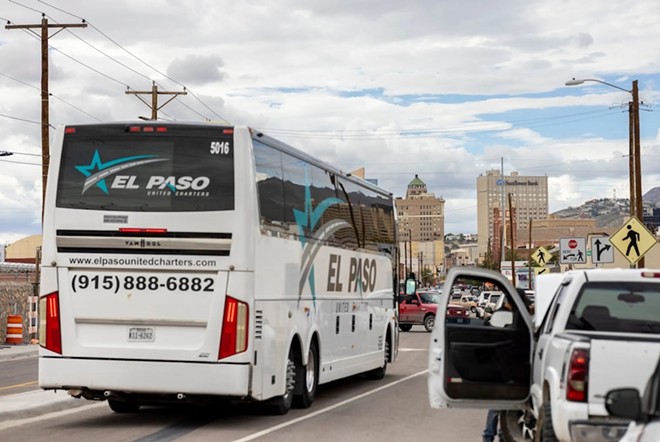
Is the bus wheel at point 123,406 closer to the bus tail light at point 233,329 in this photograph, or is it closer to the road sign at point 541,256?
the bus tail light at point 233,329

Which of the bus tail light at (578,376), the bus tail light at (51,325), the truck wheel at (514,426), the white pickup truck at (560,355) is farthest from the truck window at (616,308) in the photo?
the bus tail light at (51,325)

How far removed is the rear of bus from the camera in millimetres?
13539

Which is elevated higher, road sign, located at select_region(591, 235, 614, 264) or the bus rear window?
the bus rear window

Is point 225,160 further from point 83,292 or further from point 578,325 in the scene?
point 578,325

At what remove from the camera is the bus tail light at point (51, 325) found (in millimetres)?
13820

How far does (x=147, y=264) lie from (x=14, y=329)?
24.6 m

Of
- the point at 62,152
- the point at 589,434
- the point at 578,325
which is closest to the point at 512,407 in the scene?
the point at 578,325

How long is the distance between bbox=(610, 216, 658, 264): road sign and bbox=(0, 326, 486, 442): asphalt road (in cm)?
1008

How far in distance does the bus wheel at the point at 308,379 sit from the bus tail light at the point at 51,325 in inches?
152

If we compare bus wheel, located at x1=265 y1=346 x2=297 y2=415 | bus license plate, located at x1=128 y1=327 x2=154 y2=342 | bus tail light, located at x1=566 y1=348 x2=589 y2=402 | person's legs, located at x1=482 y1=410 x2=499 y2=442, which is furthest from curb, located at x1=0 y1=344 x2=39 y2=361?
bus tail light, located at x1=566 y1=348 x2=589 y2=402

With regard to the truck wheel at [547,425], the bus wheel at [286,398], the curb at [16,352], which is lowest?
the curb at [16,352]

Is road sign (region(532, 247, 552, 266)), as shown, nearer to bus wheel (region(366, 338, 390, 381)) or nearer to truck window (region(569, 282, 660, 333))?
bus wheel (region(366, 338, 390, 381))

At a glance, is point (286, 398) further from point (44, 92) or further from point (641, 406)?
point (44, 92)

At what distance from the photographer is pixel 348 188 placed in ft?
64.6
